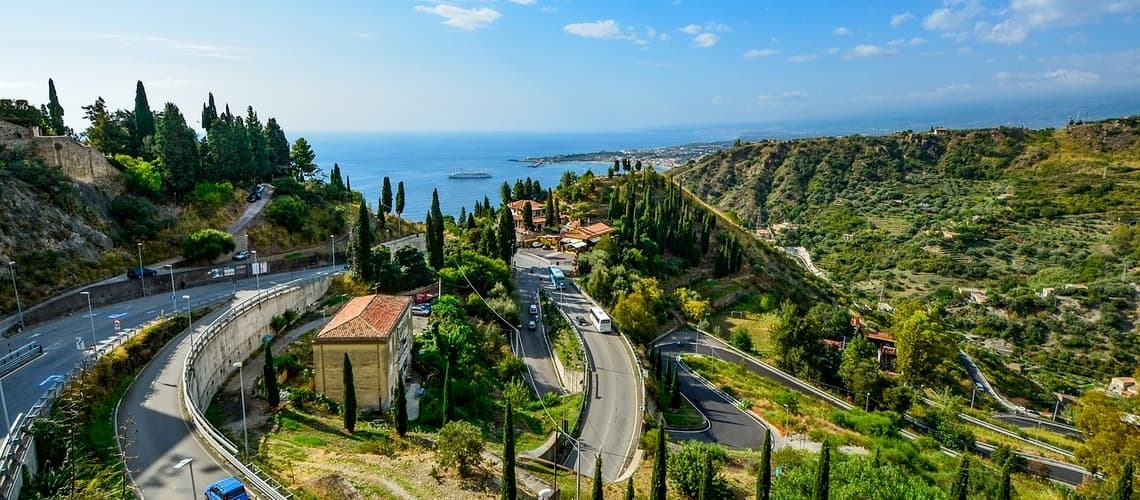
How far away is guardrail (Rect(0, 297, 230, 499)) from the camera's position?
16.8 meters

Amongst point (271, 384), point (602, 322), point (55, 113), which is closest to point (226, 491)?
point (271, 384)

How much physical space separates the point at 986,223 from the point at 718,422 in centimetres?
9717

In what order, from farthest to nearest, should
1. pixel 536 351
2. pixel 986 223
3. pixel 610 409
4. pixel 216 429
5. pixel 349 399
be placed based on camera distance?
pixel 986 223 < pixel 536 351 < pixel 610 409 < pixel 349 399 < pixel 216 429

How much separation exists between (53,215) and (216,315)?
1428 centimetres

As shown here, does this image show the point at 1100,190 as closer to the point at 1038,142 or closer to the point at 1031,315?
the point at 1038,142

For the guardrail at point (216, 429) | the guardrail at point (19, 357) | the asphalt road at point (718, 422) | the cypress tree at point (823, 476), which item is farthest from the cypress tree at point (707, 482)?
the guardrail at point (19, 357)

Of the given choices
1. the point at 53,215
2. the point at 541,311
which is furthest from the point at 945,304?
the point at 53,215

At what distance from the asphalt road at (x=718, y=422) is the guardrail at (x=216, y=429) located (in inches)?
823

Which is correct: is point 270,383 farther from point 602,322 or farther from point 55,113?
point 55,113

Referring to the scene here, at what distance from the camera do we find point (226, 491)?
17.0m

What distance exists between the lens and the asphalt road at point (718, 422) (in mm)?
32875

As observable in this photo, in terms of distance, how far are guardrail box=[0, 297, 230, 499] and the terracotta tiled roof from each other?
9.47 metres

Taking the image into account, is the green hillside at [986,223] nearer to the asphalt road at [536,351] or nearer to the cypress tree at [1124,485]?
the cypress tree at [1124,485]

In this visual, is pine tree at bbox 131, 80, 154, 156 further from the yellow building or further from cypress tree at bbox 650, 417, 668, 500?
cypress tree at bbox 650, 417, 668, 500
